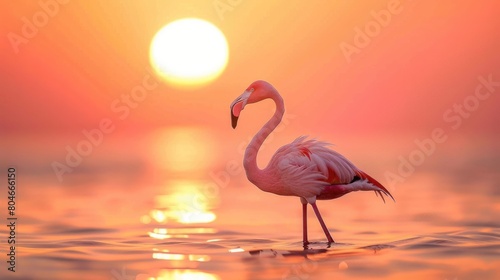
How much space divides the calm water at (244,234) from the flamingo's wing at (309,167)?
57 centimetres

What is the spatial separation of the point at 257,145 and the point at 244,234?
1432 millimetres

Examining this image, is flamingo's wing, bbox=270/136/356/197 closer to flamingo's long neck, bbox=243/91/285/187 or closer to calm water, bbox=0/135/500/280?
flamingo's long neck, bbox=243/91/285/187

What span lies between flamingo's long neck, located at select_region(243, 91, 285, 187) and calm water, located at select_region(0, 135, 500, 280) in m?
0.69

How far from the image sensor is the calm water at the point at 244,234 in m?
6.36

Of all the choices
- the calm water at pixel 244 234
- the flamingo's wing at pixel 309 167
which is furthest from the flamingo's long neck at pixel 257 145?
the calm water at pixel 244 234

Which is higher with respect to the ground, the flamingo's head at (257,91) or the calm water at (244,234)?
the flamingo's head at (257,91)

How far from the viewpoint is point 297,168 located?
7.48 meters

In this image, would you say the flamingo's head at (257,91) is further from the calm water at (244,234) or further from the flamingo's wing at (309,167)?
the calm water at (244,234)

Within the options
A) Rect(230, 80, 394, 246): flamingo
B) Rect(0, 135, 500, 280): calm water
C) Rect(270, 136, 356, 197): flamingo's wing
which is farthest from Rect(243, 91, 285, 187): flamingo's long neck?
Rect(0, 135, 500, 280): calm water

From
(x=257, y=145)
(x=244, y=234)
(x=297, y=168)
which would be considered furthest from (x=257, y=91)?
(x=244, y=234)

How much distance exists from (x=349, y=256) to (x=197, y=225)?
2.90 metres

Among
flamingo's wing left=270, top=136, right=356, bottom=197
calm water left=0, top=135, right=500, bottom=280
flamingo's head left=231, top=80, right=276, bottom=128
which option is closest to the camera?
calm water left=0, top=135, right=500, bottom=280

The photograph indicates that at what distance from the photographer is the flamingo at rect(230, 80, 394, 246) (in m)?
7.45

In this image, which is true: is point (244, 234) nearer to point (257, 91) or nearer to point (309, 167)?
point (309, 167)
